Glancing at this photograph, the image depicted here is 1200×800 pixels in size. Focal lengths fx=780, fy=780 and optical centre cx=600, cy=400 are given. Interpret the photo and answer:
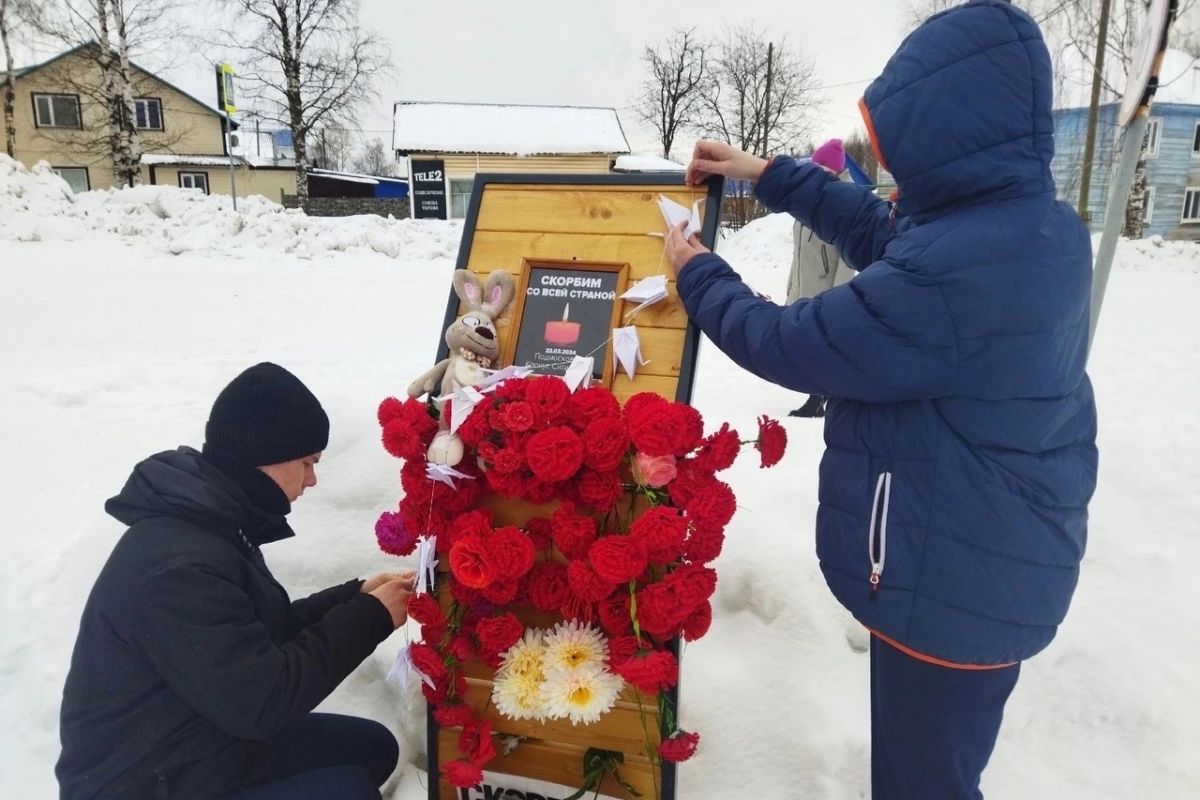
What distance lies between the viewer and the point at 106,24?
20.4 metres

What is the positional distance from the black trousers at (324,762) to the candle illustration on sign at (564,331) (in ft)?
4.16

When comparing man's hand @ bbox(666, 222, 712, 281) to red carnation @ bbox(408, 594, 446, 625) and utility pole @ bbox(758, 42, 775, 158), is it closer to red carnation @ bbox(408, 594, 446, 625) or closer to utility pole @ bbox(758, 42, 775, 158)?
red carnation @ bbox(408, 594, 446, 625)

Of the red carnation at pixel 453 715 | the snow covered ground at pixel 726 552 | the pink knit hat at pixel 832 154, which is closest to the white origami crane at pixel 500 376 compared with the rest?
the red carnation at pixel 453 715

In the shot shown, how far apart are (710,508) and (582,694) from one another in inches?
21.9

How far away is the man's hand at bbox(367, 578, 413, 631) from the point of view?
209cm

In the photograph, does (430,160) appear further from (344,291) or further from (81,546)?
(81,546)

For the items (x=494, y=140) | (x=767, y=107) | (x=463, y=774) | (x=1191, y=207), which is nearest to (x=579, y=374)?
(x=463, y=774)

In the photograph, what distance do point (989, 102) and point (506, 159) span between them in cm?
2443

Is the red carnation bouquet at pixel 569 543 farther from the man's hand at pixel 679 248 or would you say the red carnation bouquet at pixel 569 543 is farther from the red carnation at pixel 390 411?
the man's hand at pixel 679 248

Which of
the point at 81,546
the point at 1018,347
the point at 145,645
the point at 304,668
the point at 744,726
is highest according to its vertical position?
the point at 1018,347

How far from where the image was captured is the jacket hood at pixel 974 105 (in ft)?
4.83

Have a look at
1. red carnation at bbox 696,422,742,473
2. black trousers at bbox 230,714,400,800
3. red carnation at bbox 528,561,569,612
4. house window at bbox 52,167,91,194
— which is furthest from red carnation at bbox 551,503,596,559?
house window at bbox 52,167,91,194

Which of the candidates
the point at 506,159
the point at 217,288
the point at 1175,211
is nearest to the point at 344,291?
the point at 217,288

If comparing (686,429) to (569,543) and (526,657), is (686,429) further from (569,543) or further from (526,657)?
(526,657)
